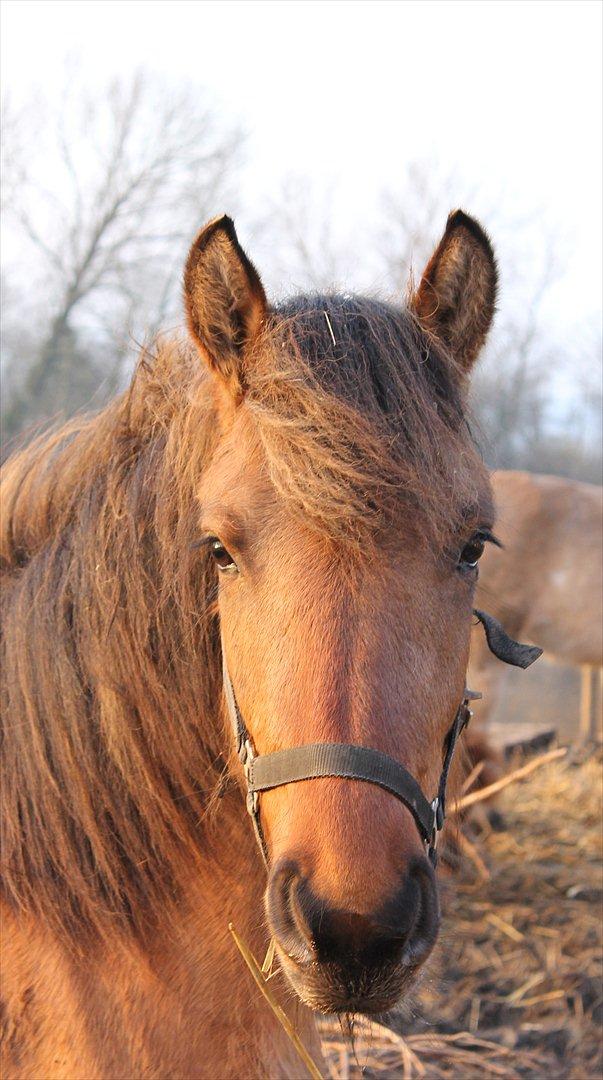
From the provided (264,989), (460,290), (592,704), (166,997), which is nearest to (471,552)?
(460,290)

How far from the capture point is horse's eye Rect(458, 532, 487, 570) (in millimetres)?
1834

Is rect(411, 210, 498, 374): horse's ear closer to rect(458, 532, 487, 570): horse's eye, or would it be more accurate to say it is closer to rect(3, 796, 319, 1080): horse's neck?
rect(458, 532, 487, 570): horse's eye

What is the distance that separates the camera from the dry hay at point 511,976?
3580 mm

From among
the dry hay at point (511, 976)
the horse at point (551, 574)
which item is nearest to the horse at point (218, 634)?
the dry hay at point (511, 976)

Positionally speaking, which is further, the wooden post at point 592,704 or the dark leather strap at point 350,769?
the wooden post at point 592,704

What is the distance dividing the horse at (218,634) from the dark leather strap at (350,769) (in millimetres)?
12

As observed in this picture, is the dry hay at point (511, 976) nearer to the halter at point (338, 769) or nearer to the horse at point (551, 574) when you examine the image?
the halter at point (338, 769)

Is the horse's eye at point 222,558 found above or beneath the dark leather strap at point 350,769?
above

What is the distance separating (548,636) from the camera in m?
8.52

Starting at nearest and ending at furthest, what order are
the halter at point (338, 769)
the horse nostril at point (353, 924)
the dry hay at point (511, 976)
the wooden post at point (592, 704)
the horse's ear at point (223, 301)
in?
the horse nostril at point (353, 924) → the halter at point (338, 769) → the horse's ear at point (223, 301) → the dry hay at point (511, 976) → the wooden post at point (592, 704)

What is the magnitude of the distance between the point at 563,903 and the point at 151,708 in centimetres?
418

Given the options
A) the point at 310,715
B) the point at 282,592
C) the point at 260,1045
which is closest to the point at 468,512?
the point at 282,592

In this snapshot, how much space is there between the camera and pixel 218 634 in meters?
2.04

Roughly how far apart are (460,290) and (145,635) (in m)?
1.11
